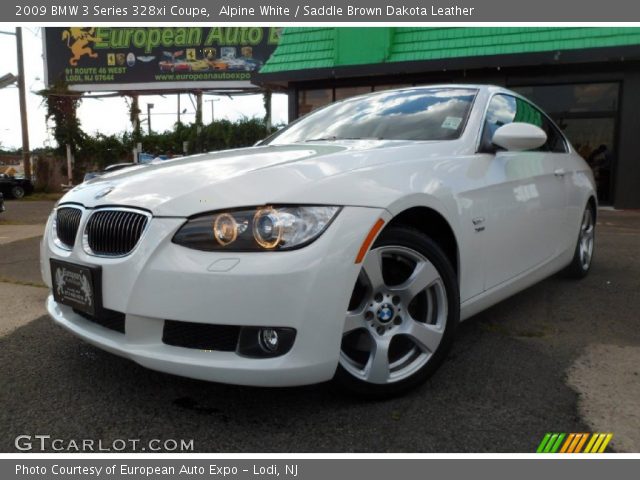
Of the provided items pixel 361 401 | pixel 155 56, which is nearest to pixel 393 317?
pixel 361 401

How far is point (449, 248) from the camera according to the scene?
271 centimetres

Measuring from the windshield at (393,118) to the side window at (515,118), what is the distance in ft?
0.52

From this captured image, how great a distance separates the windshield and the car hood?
1.21ft

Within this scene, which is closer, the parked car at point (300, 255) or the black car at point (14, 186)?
the parked car at point (300, 255)

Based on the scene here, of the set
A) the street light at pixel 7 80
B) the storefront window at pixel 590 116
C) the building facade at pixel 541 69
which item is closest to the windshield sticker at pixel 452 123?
the building facade at pixel 541 69

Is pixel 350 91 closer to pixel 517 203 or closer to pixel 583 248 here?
pixel 583 248

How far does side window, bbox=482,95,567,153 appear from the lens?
3.21m

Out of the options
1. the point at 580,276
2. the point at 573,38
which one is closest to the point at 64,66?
the point at 573,38

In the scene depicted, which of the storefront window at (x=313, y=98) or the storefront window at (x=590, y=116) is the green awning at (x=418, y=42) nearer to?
the storefront window at (x=313, y=98)

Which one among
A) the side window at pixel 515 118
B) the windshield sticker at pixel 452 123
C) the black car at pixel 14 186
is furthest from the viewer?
the black car at pixel 14 186

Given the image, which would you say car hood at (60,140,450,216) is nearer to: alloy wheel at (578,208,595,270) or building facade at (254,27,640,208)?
alloy wheel at (578,208,595,270)

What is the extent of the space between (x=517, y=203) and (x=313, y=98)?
432 inches

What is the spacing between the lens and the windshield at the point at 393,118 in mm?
3105

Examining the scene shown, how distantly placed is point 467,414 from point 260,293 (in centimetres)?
103
